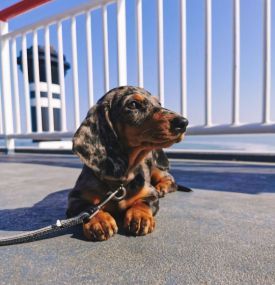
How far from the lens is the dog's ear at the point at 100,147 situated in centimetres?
114

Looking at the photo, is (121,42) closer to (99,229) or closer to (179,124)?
(179,124)

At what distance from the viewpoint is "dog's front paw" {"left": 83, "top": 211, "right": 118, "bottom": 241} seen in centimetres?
97

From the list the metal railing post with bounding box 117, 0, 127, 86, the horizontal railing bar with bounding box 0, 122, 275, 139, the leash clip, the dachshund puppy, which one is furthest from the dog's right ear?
the metal railing post with bounding box 117, 0, 127, 86

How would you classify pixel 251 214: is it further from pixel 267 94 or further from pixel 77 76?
pixel 77 76

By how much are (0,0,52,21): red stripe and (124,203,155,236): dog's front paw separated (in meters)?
3.19

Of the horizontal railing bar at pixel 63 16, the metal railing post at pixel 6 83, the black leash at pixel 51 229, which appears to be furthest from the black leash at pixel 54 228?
the metal railing post at pixel 6 83

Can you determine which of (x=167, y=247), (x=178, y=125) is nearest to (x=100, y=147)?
(x=178, y=125)

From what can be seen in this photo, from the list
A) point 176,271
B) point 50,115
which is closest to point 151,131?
point 176,271

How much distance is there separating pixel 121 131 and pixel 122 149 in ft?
0.30

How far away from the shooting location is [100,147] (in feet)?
3.83

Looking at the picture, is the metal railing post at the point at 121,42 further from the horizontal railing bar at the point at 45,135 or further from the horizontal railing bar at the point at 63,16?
the horizontal railing bar at the point at 45,135

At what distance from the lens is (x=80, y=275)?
2.38 feet

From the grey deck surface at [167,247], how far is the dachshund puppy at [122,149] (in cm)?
13

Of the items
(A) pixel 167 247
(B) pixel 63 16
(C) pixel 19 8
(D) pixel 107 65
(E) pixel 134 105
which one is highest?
(C) pixel 19 8
